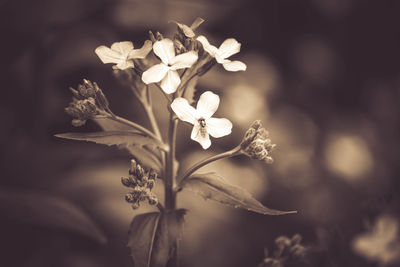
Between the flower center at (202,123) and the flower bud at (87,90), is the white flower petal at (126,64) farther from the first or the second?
the flower center at (202,123)

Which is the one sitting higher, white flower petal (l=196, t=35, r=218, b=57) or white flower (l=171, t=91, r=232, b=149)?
white flower petal (l=196, t=35, r=218, b=57)

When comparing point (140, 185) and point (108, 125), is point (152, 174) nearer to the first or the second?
point (140, 185)

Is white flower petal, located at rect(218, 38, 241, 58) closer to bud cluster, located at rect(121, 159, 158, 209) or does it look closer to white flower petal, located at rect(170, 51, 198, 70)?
white flower petal, located at rect(170, 51, 198, 70)

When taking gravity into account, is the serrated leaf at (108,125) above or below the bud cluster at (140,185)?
above

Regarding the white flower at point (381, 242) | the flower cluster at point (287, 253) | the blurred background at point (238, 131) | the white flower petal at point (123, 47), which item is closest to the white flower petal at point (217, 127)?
the white flower petal at point (123, 47)

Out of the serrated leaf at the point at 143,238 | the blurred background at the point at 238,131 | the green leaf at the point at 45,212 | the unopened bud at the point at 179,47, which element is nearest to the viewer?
the serrated leaf at the point at 143,238

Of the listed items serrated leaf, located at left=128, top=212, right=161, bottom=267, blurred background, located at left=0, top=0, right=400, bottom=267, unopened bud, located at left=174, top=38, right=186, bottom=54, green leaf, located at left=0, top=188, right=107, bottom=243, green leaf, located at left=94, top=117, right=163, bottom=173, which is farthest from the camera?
blurred background, located at left=0, top=0, right=400, bottom=267

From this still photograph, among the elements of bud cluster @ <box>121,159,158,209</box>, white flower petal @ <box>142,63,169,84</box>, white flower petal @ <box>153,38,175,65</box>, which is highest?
white flower petal @ <box>153,38,175,65</box>

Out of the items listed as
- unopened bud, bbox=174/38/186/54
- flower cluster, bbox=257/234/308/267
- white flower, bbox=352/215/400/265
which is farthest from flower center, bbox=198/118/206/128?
white flower, bbox=352/215/400/265
